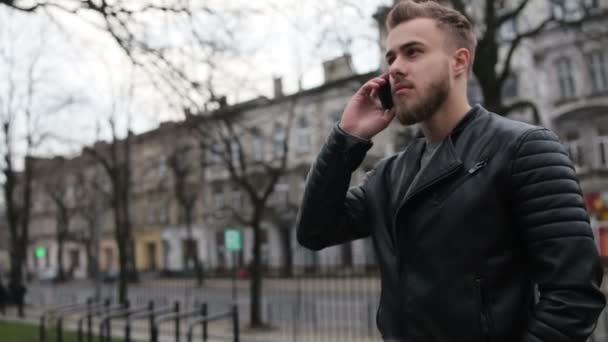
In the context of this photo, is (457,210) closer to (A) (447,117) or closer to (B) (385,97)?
(A) (447,117)

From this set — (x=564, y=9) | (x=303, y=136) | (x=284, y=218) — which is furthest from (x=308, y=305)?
(x=284, y=218)

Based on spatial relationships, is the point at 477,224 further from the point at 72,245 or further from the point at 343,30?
the point at 72,245

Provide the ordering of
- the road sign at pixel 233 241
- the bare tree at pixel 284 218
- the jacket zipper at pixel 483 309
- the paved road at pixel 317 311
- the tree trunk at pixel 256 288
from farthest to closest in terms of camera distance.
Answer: the bare tree at pixel 284 218, the road sign at pixel 233 241, the tree trunk at pixel 256 288, the paved road at pixel 317 311, the jacket zipper at pixel 483 309

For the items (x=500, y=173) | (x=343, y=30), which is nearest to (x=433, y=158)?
(x=500, y=173)

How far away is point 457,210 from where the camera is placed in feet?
5.13

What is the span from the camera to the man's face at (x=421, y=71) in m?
1.70

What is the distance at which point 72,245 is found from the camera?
6334 centimetres

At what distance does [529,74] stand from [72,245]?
2150 inches

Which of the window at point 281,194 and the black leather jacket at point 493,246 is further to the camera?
the window at point 281,194

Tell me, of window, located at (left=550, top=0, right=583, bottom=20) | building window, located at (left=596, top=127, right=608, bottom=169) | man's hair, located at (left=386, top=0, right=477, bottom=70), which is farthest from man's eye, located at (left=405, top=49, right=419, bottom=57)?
building window, located at (left=596, top=127, right=608, bottom=169)

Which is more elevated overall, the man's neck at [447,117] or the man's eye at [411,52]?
the man's eye at [411,52]

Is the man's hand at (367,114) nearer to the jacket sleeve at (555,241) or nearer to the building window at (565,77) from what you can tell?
the jacket sleeve at (555,241)

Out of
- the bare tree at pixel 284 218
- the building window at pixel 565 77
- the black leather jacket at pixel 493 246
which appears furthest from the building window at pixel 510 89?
the black leather jacket at pixel 493 246

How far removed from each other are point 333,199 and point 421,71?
1.70 ft
